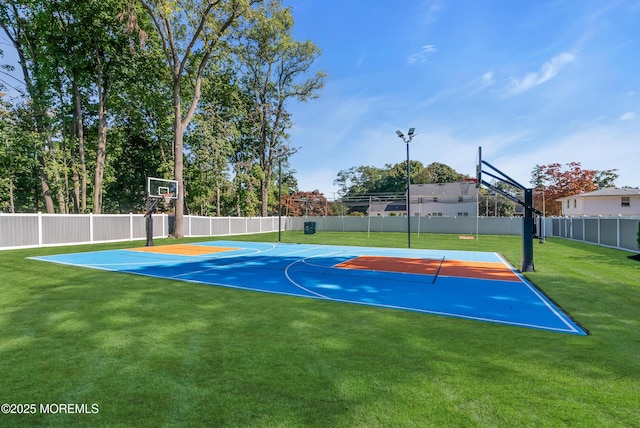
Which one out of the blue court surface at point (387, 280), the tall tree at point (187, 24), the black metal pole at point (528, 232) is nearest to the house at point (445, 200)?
the tall tree at point (187, 24)

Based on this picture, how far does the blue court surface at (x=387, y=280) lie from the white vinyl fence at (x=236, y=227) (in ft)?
15.3

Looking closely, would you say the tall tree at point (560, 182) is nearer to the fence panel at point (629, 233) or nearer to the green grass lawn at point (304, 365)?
the fence panel at point (629, 233)

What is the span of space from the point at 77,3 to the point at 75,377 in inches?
992

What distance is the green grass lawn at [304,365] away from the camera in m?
2.43

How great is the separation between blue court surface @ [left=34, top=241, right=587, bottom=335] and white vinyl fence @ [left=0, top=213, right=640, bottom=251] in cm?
465

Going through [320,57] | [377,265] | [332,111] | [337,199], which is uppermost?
[320,57]

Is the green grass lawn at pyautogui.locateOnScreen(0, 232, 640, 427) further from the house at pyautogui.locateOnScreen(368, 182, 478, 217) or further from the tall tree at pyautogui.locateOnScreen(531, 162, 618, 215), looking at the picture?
the tall tree at pyautogui.locateOnScreen(531, 162, 618, 215)

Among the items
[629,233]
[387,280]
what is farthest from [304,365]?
[629,233]

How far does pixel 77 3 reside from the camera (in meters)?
20.0

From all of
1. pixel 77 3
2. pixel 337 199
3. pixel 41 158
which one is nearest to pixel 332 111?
pixel 337 199

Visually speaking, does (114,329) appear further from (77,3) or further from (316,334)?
(77,3)

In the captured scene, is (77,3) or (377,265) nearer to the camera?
(377,265)

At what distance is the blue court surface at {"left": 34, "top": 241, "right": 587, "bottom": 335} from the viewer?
5.65 meters

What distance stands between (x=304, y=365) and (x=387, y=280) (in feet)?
17.7
